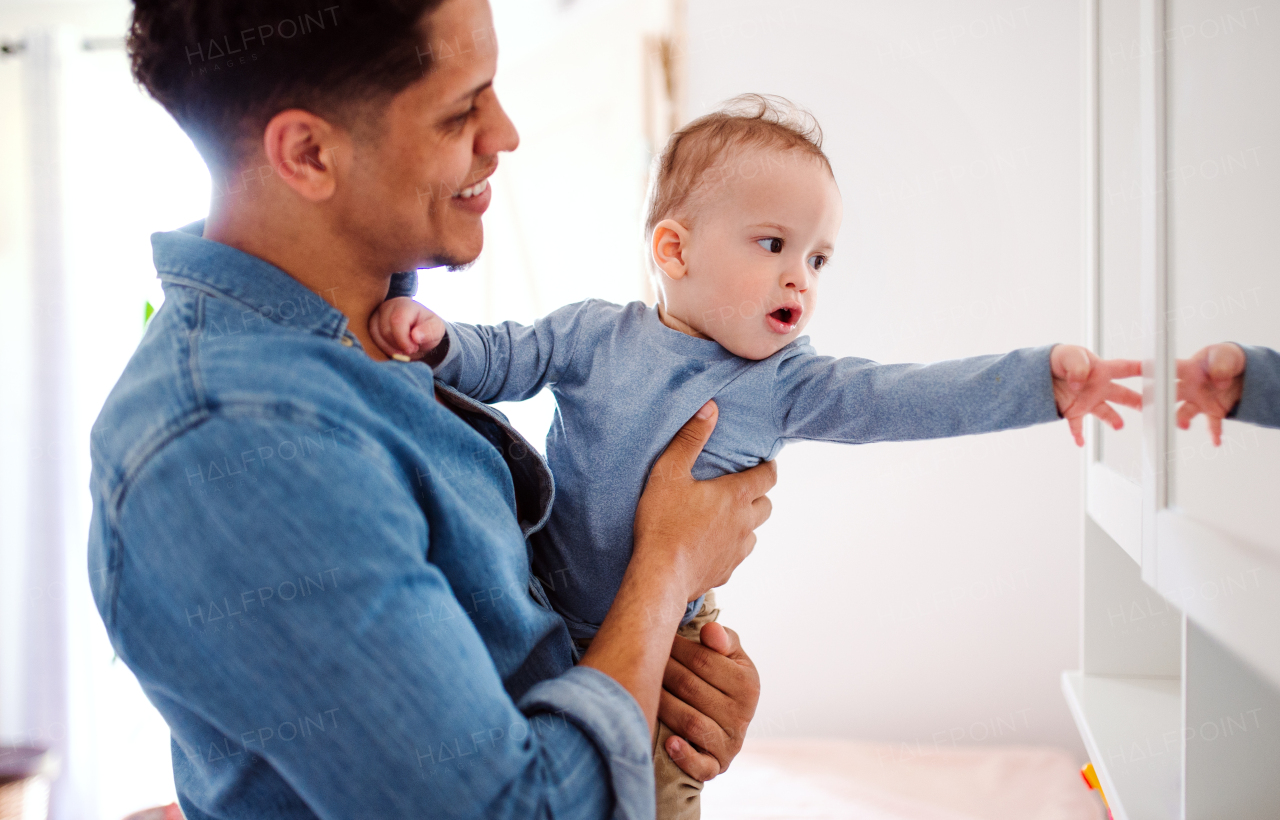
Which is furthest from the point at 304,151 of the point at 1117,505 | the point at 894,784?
the point at 894,784

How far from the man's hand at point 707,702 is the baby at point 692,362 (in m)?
0.03

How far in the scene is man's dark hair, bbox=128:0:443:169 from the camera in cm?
70

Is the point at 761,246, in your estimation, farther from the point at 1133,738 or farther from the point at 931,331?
the point at 931,331

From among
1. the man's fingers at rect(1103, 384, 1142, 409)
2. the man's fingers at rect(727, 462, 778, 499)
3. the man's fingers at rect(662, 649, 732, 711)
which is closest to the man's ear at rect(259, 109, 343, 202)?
the man's fingers at rect(727, 462, 778, 499)

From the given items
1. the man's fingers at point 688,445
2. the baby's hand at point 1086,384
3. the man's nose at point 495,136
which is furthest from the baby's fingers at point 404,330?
the baby's hand at point 1086,384

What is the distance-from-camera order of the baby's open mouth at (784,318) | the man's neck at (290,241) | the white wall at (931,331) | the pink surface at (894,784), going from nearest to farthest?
1. the man's neck at (290,241)
2. the baby's open mouth at (784,318)
3. the pink surface at (894,784)
4. the white wall at (931,331)

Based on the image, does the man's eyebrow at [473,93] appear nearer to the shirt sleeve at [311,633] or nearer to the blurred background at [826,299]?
the shirt sleeve at [311,633]

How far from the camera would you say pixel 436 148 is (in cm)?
76

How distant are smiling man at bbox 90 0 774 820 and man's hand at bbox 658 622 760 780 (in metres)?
0.02

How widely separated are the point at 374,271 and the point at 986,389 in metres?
0.63

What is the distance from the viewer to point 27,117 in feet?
7.98

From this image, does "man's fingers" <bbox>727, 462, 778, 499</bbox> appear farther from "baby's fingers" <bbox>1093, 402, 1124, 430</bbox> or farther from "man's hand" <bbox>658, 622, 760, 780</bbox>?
"baby's fingers" <bbox>1093, 402, 1124, 430</bbox>

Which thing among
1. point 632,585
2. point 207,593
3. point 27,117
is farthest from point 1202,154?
point 27,117

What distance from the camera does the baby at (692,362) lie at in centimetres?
97
